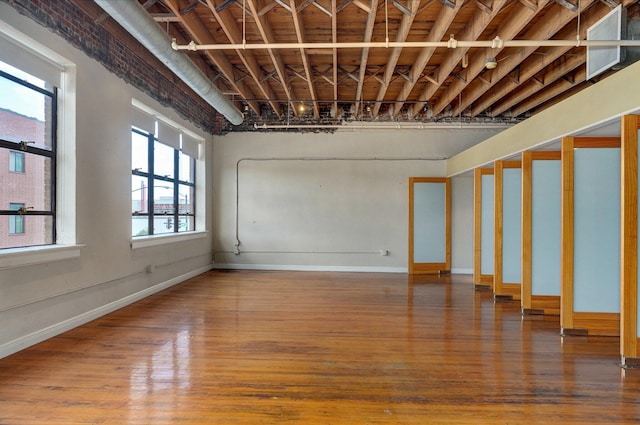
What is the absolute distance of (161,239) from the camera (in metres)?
5.53

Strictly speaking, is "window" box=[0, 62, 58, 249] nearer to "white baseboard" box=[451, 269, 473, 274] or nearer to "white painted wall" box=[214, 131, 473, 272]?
"white painted wall" box=[214, 131, 473, 272]

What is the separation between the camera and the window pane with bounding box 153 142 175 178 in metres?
5.76

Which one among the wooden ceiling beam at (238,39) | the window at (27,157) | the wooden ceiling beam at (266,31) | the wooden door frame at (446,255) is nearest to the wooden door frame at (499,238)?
the wooden door frame at (446,255)

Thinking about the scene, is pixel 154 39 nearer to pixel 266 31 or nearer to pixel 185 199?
pixel 266 31

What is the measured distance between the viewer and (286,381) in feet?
8.73

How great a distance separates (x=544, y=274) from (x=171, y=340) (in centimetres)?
462

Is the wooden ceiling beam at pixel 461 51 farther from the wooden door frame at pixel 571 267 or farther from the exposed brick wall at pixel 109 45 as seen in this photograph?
the exposed brick wall at pixel 109 45

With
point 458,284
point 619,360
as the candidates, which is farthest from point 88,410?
point 458,284

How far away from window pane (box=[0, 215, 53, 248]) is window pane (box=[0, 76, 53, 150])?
75cm

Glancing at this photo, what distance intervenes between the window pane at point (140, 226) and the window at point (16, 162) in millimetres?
1812

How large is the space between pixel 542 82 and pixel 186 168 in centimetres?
678

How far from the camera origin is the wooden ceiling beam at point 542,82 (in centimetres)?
486

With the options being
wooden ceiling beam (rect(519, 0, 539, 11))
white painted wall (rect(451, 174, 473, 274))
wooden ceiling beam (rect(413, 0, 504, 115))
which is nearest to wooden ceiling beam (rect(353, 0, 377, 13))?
wooden ceiling beam (rect(413, 0, 504, 115))

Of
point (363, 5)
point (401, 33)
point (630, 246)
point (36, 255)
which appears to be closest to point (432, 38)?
point (401, 33)
